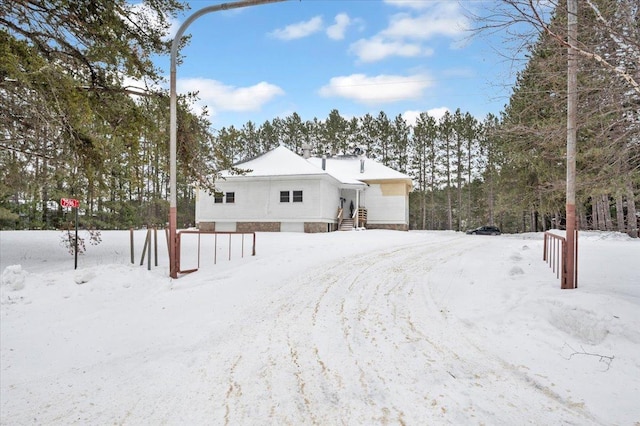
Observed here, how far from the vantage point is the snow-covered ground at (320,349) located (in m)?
3.03

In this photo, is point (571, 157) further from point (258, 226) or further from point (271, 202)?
Answer: point (258, 226)

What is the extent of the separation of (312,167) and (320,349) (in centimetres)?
2037

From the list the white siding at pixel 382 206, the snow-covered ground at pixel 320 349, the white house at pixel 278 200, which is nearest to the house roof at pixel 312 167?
the white house at pixel 278 200

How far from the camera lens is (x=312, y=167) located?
944 inches

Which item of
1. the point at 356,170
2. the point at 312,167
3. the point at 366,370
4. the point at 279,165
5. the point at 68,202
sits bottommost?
the point at 366,370

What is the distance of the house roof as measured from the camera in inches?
925

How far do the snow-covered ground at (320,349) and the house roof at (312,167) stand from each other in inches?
508

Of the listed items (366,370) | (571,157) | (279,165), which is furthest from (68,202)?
(279,165)

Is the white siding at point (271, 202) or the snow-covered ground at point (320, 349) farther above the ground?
the white siding at point (271, 202)

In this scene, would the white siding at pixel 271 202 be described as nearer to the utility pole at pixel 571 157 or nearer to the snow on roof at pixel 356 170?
the snow on roof at pixel 356 170

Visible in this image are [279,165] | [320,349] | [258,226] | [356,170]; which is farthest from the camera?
[356,170]

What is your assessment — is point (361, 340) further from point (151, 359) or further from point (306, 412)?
point (151, 359)

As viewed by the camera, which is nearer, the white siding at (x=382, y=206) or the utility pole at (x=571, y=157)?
the utility pole at (x=571, y=157)

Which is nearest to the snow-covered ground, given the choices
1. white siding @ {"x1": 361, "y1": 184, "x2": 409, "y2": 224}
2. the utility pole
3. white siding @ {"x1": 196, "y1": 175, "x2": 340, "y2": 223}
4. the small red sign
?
the utility pole
